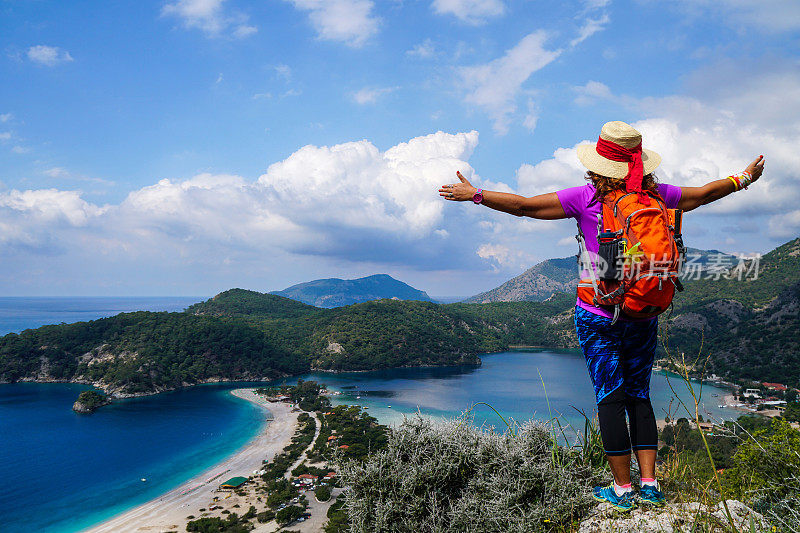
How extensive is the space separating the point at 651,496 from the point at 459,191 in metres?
1.64

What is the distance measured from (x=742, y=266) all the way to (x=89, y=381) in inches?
2999

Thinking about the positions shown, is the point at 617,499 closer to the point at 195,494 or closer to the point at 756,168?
the point at 756,168

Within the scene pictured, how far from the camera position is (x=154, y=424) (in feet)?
142

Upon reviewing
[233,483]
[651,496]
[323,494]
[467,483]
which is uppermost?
[651,496]

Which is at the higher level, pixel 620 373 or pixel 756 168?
pixel 756 168

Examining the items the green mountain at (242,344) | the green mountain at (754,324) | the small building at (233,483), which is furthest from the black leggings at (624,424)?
the green mountain at (242,344)

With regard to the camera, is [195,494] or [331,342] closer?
[195,494]

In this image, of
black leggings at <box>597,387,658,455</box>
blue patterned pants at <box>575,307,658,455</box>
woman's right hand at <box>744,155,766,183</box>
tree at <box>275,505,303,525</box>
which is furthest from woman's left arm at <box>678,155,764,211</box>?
tree at <box>275,505,303,525</box>

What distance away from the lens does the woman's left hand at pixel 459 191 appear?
198cm

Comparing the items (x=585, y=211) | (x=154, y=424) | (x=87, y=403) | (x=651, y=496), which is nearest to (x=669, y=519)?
(x=651, y=496)

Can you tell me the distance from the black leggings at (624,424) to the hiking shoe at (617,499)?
0.65 ft

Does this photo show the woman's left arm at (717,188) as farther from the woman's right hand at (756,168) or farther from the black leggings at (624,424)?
the black leggings at (624,424)

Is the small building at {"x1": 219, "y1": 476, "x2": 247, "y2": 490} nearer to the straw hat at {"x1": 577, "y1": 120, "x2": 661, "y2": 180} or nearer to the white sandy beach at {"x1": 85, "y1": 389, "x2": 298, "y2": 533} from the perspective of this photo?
the white sandy beach at {"x1": 85, "y1": 389, "x2": 298, "y2": 533}

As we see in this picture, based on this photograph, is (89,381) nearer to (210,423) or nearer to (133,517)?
(210,423)
